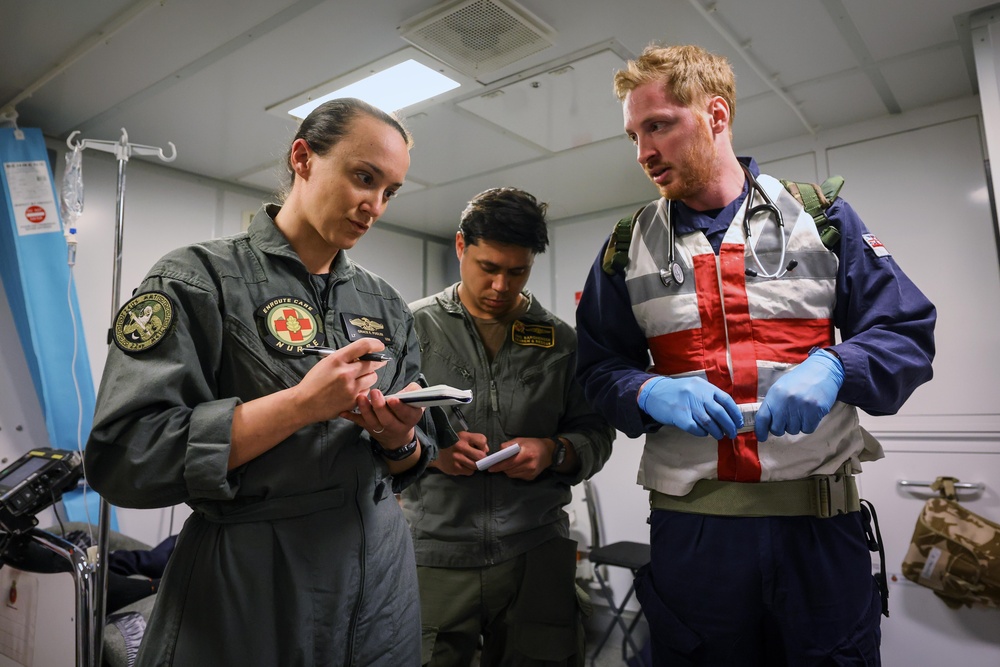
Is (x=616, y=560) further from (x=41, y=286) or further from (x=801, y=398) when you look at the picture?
(x=41, y=286)

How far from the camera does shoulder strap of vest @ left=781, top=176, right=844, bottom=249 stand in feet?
4.05

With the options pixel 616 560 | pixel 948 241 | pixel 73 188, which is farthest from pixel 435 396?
pixel 948 241

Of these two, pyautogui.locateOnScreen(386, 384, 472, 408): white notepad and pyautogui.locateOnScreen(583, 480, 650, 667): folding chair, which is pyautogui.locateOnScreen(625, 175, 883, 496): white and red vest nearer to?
pyautogui.locateOnScreen(386, 384, 472, 408): white notepad

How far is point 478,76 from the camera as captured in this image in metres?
2.56

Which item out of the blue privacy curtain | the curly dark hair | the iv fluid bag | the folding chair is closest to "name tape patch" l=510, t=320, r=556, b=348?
the curly dark hair

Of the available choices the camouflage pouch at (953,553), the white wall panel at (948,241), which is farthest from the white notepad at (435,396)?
the white wall panel at (948,241)

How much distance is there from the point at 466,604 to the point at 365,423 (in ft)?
2.58

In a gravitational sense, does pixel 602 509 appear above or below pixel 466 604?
below

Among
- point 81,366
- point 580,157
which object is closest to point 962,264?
point 580,157

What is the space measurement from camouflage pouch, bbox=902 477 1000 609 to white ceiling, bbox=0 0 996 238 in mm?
1831

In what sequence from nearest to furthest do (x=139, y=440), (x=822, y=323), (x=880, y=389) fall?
1. (x=139, y=440)
2. (x=880, y=389)
3. (x=822, y=323)

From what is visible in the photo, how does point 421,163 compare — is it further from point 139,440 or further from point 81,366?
point 139,440

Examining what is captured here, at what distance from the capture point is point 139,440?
0.88 meters

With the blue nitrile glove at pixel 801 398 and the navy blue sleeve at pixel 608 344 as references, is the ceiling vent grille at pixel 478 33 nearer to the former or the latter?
the navy blue sleeve at pixel 608 344
